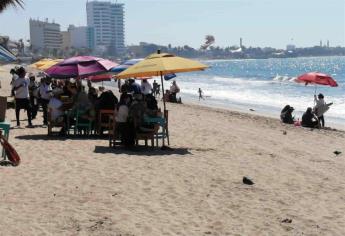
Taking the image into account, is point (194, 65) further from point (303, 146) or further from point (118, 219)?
point (118, 219)

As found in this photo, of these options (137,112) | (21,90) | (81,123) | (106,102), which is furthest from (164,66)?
(21,90)

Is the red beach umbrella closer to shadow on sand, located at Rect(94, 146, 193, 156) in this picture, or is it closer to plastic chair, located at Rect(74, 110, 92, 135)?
shadow on sand, located at Rect(94, 146, 193, 156)

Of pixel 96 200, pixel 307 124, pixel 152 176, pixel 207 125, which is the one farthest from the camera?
pixel 307 124

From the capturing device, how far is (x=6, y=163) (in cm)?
818

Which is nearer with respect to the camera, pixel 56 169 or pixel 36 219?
pixel 36 219

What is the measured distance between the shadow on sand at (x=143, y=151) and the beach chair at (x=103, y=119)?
0.99 m

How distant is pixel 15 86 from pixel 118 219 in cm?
710

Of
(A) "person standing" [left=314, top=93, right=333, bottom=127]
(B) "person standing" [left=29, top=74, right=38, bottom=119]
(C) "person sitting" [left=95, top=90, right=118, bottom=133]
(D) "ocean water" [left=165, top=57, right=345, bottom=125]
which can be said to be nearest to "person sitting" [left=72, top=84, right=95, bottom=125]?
(C) "person sitting" [left=95, top=90, right=118, bottom=133]

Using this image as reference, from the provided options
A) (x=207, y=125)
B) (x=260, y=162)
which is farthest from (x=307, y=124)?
(x=260, y=162)

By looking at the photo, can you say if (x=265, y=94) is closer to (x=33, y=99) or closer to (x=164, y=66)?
(x=33, y=99)

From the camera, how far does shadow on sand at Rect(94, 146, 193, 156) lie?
9.47 metres

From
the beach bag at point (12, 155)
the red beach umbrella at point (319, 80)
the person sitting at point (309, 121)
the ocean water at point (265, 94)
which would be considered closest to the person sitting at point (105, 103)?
the beach bag at point (12, 155)

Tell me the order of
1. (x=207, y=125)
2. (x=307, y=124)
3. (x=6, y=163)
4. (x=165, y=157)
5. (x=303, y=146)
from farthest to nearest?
(x=307, y=124) < (x=207, y=125) < (x=303, y=146) < (x=165, y=157) < (x=6, y=163)

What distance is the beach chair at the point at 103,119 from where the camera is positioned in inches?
419
